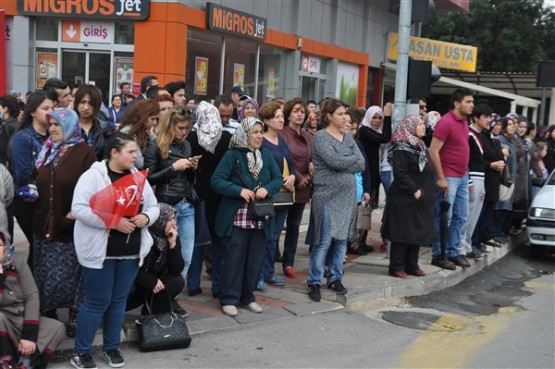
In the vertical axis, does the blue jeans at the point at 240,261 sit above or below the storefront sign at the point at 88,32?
below

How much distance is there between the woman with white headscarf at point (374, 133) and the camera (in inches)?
348

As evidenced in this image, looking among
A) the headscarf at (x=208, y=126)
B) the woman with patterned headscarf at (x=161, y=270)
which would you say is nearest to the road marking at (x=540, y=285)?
the headscarf at (x=208, y=126)

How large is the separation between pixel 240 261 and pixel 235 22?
37.3 feet

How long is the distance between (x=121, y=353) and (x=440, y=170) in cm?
456

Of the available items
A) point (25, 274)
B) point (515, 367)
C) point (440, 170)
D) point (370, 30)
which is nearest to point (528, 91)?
point (370, 30)

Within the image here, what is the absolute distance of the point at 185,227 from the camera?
19.5 ft

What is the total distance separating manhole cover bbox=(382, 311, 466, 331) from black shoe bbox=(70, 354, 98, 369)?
9.83ft

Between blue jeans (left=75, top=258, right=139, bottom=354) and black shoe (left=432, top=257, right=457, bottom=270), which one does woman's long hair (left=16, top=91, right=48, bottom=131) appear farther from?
black shoe (left=432, top=257, right=457, bottom=270)

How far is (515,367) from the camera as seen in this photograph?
5422 mm

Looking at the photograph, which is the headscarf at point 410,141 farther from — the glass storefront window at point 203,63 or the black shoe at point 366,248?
the glass storefront window at point 203,63

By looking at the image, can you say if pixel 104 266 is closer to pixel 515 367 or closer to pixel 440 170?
pixel 515 367

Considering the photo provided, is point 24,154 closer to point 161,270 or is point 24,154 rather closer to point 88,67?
point 161,270

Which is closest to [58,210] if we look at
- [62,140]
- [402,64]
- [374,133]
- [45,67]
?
[62,140]

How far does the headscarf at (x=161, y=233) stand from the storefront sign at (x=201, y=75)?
1111 cm
